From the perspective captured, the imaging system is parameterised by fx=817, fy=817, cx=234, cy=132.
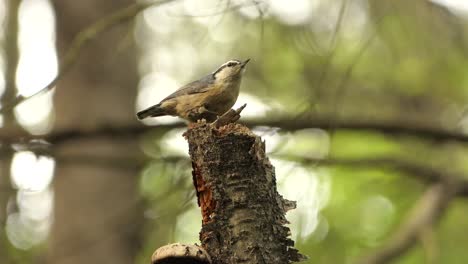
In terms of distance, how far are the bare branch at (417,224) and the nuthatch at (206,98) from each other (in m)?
2.22

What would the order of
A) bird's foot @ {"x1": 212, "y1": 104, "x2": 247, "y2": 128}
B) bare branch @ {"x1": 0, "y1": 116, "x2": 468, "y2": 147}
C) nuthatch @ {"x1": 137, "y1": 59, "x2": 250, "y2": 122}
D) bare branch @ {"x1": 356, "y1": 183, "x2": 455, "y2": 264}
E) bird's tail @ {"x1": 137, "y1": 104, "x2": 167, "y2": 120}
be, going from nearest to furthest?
1. bird's foot @ {"x1": 212, "y1": 104, "x2": 247, "y2": 128}
2. nuthatch @ {"x1": 137, "y1": 59, "x2": 250, "y2": 122}
3. bird's tail @ {"x1": 137, "y1": 104, "x2": 167, "y2": 120}
4. bare branch @ {"x1": 0, "y1": 116, "x2": 468, "y2": 147}
5. bare branch @ {"x1": 356, "y1": 183, "x2": 455, "y2": 264}

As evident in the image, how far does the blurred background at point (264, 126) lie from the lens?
505cm

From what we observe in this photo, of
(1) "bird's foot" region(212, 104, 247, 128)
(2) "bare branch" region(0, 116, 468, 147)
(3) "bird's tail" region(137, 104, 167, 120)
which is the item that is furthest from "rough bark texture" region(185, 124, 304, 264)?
(2) "bare branch" region(0, 116, 468, 147)

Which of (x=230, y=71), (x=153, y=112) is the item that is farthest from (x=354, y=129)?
(x=153, y=112)

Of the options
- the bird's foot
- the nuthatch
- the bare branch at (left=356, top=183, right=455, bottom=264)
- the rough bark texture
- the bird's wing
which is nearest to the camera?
the rough bark texture

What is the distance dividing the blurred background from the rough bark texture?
4.78ft

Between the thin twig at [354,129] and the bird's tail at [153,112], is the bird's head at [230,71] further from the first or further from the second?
the thin twig at [354,129]

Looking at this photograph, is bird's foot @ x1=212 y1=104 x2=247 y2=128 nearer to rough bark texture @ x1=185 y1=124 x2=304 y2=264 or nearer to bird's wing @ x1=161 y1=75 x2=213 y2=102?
rough bark texture @ x1=185 y1=124 x2=304 y2=264

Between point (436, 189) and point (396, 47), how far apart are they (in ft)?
A: 4.16

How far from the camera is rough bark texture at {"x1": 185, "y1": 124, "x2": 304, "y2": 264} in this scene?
2.82 m

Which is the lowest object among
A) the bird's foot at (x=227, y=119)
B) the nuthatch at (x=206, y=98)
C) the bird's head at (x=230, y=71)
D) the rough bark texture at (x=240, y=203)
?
the rough bark texture at (x=240, y=203)

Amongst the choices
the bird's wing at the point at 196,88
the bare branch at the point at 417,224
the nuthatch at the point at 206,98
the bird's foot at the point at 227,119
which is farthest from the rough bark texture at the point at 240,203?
the bare branch at the point at 417,224

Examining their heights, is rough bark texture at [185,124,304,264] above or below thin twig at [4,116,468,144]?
below

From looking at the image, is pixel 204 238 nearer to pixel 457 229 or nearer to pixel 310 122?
pixel 310 122
